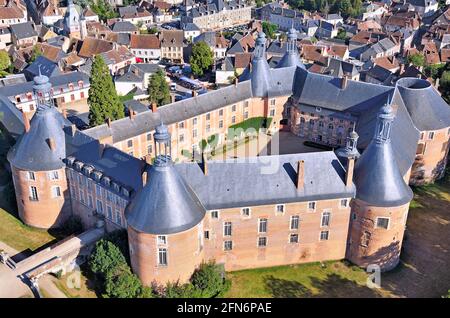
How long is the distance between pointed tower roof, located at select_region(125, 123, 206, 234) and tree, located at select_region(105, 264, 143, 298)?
5.35 metres

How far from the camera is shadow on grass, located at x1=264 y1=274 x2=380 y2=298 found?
50.9 m

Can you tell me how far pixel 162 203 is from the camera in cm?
4588

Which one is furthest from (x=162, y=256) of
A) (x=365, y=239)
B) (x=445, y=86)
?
(x=445, y=86)

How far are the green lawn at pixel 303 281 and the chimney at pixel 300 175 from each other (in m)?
9.47

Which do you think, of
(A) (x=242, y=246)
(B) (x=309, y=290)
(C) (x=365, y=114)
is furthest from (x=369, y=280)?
(C) (x=365, y=114)

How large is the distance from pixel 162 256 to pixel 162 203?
212 inches

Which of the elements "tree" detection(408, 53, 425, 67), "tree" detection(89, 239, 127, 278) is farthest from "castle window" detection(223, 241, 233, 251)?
"tree" detection(408, 53, 425, 67)

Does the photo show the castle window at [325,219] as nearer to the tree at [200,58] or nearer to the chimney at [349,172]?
the chimney at [349,172]

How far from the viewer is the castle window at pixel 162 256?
47.2 metres

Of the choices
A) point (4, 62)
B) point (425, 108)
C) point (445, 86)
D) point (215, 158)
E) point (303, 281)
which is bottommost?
point (303, 281)

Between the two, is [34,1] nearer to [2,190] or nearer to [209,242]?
[2,190]

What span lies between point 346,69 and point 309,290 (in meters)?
64.4

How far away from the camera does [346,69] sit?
344 feet

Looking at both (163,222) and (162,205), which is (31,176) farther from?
(163,222)
